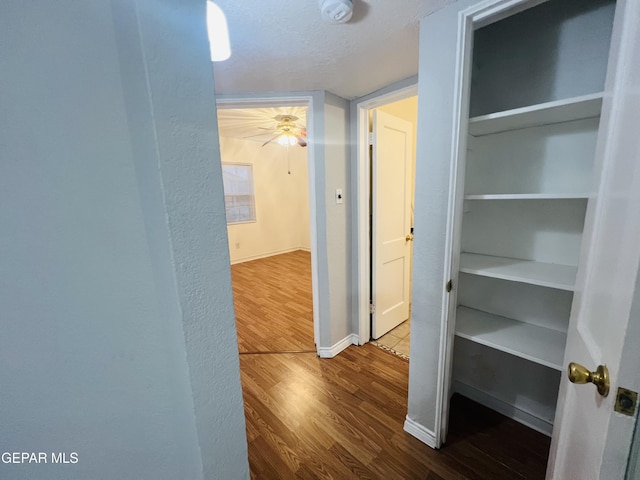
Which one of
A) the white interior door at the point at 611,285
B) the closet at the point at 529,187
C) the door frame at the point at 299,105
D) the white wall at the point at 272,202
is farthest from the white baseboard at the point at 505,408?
the white wall at the point at 272,202

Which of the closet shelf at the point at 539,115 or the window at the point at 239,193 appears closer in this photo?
the closet shelf at the point at 539,115

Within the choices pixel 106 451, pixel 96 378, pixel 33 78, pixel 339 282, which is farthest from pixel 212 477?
pixel 339 282

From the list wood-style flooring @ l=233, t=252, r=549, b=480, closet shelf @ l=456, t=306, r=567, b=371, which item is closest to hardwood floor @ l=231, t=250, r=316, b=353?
wood-style flooring @ l=233, t=252, r=549, b=480

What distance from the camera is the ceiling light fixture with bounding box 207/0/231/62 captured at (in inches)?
40.9

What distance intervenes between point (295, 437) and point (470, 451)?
3.14 feet

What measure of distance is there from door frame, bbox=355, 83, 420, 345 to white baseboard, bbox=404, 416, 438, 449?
0.86 m

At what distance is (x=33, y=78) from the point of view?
16.6 inches

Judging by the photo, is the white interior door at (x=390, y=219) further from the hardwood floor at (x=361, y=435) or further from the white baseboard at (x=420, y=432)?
the white baseboard at (x=420, y=432)

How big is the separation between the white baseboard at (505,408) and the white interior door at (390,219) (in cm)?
81

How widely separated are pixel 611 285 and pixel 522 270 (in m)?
0.69

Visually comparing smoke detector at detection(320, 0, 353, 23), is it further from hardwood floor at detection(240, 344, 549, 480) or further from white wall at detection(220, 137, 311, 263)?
white wall at detection(220, 137, 311, 263)

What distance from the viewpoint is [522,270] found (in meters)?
1.20

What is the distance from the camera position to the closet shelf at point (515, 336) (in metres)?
1.14

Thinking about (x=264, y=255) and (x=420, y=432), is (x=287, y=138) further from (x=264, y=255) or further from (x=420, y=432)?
(x=420, y=432)
